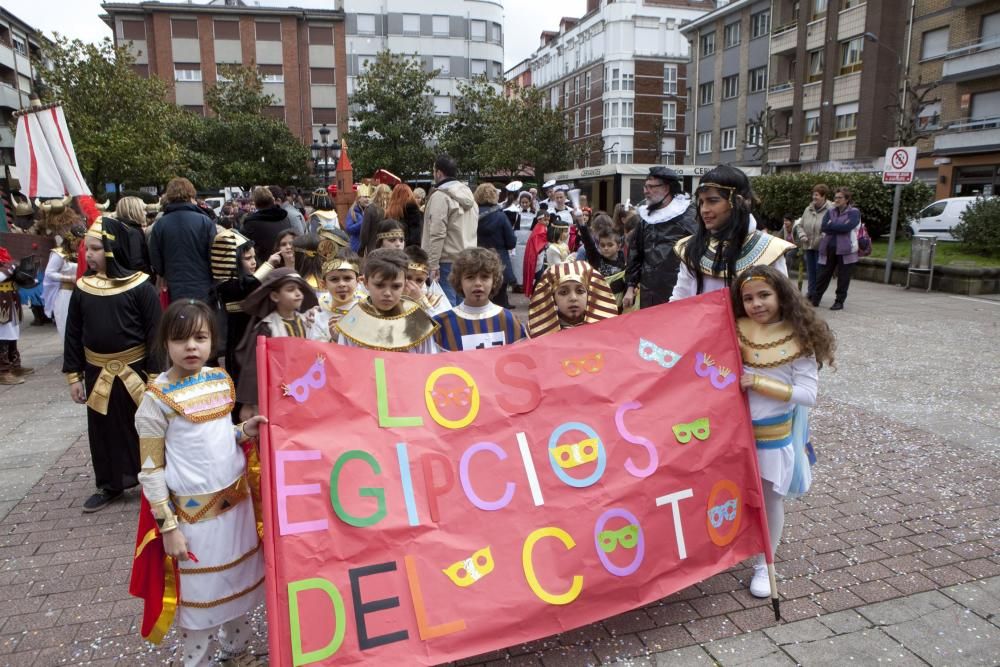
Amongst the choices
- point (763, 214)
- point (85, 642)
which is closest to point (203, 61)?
point (763, 214)

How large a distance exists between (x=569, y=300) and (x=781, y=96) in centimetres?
4370

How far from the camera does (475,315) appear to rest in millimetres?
3748

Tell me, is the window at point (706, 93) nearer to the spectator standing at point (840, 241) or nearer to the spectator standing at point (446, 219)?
the spectator standing at point (840, 241)

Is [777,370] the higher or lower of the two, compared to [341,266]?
lower

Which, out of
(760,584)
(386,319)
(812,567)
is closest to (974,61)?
(812,567)

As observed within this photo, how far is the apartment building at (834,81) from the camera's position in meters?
34.7

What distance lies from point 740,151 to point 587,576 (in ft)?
155

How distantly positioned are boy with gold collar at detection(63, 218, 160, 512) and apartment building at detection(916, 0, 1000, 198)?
34096 mm

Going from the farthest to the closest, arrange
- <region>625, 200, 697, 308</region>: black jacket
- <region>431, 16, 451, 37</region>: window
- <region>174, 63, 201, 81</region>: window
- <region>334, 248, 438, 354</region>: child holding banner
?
<region>431, 16, 451, 37</region>: window → <region>174, 63, 201, 81</region>: window → <region>625, 200, 697, 308</region>: black jacket → <region>334, 248, 438, 354</region>: child holding banner

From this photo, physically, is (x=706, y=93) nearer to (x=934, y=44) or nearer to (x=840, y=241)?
(x=934, y=44)

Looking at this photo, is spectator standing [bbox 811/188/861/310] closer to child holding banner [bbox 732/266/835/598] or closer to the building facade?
child holding banner [bbox 732/266/835/598]

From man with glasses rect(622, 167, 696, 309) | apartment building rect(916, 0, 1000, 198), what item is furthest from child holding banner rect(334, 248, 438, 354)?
apartment building rect(916, 0, 1000, 198)

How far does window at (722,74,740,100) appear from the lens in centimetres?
4591

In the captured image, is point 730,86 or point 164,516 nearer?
point 164,516
